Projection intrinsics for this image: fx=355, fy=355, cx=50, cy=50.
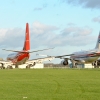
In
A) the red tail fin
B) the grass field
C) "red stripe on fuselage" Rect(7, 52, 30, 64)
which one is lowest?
the grass field

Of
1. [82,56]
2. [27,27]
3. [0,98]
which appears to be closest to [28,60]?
[27,27]

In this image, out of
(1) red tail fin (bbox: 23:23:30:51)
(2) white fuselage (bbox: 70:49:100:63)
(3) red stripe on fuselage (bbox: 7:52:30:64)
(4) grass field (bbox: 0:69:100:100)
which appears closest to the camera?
(4) grass field (bbox: 0:69:100:100)

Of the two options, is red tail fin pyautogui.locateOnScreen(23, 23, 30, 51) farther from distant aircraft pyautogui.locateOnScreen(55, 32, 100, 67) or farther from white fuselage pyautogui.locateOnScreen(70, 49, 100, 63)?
white fuselage pyautogui.locateOnScreen(70, 49, 100, 63)

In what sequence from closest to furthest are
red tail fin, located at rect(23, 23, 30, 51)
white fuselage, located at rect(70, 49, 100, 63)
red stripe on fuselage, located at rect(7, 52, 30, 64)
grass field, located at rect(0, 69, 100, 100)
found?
1. grass field, located at rect(0, 69, 100, 100)
2. red stripe on fuselage, located at rect(7, 52, 30, 64)
3. red tail fin, located at rect(23, 23, 30, 51)
4. white fuselage, located at rect(70, 49, 100, 63)

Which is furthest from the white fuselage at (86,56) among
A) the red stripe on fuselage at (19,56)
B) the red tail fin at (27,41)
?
the red stripe on fuselage at (19,56)

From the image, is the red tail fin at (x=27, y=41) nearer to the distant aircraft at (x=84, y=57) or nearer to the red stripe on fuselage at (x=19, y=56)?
the red stripe on fuselage at (x=19, y=56)

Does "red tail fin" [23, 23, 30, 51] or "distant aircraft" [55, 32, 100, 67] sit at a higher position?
"red tail fin" [23, 23, 30, 51]

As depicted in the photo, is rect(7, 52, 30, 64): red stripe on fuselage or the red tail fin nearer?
rect(7, 52, 30, 64): red stripe on fuselage

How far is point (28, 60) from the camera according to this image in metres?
90.2

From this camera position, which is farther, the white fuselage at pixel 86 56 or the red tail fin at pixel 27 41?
the white fuselage at pixel 86 56

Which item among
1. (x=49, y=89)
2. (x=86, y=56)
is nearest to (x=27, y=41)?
(x=86, y=56)

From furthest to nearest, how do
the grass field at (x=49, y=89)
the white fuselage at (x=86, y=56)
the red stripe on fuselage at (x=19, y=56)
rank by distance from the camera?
the white fuselage at (x=86, y=56) < the red stripe on fuselage at (x=19, y=56) < the grass field at (x=49, y=89)

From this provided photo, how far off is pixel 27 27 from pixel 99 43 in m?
26.2

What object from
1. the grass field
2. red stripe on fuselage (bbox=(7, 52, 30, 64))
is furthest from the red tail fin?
the grass field
